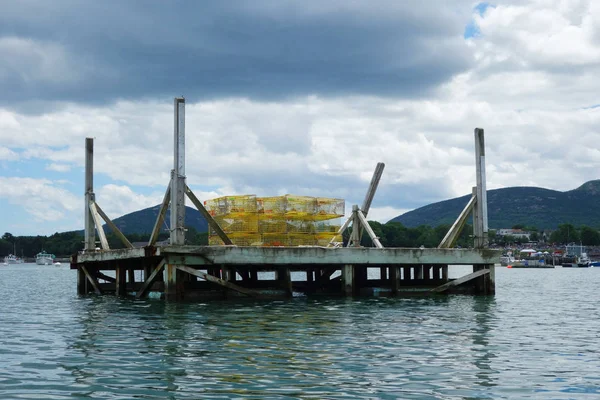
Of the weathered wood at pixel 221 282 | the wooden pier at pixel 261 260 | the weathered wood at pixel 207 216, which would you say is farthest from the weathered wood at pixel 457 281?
the weathered wood at pixel 207 216

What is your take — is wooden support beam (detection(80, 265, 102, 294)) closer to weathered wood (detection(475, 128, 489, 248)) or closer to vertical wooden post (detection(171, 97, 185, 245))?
vertical wooden post (detection(171, 97, 185, 245))

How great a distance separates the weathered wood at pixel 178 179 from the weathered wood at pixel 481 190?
13.6 meters

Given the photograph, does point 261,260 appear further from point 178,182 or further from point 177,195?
point 178,182

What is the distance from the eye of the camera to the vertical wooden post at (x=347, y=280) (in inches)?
1348

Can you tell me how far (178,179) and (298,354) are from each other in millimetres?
15666

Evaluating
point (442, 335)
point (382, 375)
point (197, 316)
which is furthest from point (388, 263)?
point (382, 375)

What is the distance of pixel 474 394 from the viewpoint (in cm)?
1354

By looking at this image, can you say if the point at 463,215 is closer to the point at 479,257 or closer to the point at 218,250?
the point at 479,257

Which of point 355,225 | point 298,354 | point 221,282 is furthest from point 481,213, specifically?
→ point 298,354

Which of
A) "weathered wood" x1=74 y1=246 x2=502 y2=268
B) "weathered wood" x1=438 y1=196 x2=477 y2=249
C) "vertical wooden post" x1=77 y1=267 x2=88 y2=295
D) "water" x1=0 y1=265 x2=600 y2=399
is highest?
"weathered wood" x1=438 y1=196 x2=477 y2=249

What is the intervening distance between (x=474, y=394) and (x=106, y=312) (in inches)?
727

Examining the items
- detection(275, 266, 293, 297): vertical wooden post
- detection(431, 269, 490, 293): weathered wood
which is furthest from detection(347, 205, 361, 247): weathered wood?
detection(275, 266, 293, 297): vertical wooden post

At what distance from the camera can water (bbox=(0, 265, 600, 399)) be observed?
13938 millimetres

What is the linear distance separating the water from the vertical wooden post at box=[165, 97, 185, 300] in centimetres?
165
